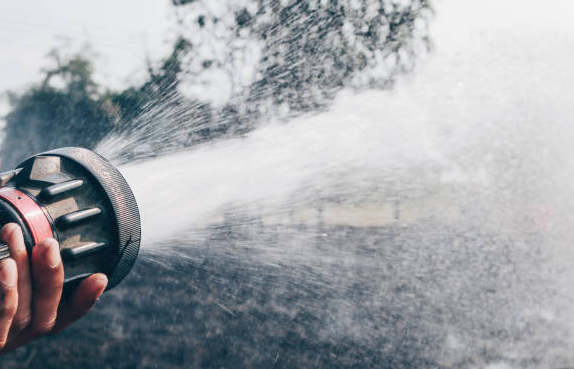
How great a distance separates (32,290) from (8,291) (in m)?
0.08

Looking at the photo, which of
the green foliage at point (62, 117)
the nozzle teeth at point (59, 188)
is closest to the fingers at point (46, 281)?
the nozzle teeth at point (59, 188)

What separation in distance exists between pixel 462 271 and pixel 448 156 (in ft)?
6.54

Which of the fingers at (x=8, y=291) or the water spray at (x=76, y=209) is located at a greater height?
the water spray at (x=76, y=209)

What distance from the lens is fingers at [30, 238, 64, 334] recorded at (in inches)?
35.3

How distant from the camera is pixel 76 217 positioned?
0.98 m

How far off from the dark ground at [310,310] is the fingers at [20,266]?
4.51ft

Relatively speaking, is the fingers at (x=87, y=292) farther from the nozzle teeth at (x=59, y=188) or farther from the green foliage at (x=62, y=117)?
the green foliage at (x=62, y=117)

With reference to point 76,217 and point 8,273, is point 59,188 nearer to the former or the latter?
point 76,217

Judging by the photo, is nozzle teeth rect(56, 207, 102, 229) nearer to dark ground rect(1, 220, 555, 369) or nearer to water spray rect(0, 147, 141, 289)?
water spray rect(0, 147, 141, 289)

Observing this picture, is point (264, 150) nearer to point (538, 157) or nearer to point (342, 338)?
point (342, 338)

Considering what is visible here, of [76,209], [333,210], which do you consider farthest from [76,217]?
[333,210]

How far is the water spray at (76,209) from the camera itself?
95 centimetres

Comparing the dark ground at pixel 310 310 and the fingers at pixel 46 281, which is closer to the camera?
the fingers at pixel 46 281

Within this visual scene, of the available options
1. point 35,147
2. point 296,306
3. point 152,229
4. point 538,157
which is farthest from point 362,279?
point 35,147
